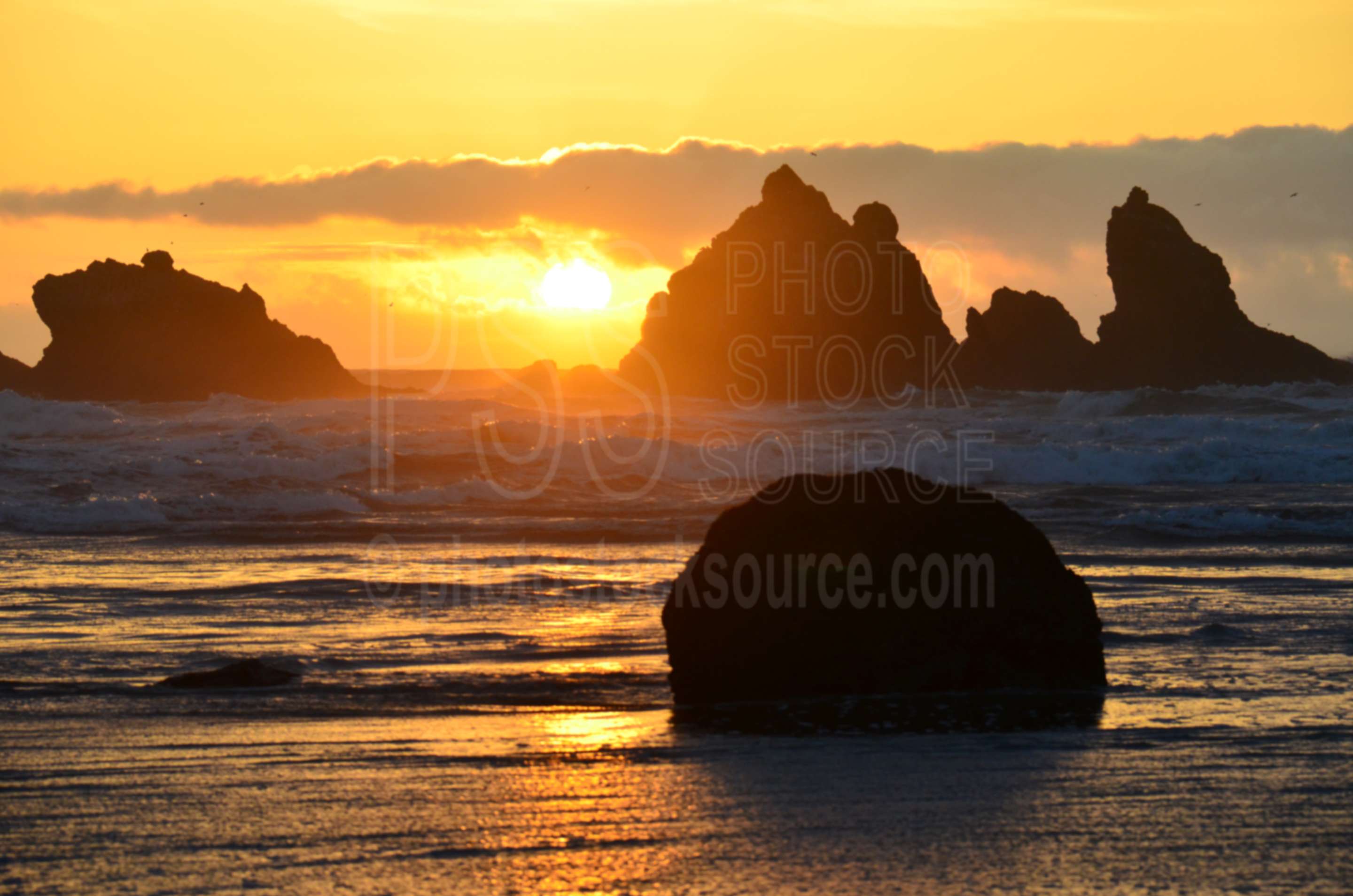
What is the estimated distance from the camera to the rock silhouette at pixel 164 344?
70438mm

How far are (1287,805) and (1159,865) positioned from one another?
100 centimetres

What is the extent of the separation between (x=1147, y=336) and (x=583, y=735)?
81.8 meters

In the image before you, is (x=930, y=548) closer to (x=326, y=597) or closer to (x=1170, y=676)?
(x=1170, y=676)

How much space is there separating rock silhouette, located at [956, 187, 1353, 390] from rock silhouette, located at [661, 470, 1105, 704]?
7248 cm

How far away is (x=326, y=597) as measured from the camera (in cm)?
1055

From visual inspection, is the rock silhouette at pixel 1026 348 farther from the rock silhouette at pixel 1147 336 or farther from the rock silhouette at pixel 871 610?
the rock silhouette at pixel 871 610

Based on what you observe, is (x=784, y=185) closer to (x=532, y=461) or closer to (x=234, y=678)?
(x=532, y=461)

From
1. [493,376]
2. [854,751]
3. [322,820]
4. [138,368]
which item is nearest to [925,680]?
[854,751]

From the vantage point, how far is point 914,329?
80.5 m

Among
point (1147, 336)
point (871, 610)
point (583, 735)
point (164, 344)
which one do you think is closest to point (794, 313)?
point (1147, 336)

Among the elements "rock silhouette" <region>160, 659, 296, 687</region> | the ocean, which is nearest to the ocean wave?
the ocean

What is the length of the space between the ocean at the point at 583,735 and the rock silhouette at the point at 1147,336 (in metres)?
63.5

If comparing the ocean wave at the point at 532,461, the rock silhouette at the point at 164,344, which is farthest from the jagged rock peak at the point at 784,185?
the ocean wave at the point at 532,461

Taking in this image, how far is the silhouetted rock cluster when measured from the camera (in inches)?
3108
